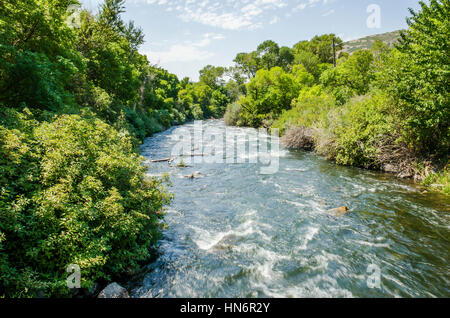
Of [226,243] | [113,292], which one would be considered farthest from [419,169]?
[113,292]

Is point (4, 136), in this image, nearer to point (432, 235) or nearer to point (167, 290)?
point (167, 290)

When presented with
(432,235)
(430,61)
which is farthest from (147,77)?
(432,235)

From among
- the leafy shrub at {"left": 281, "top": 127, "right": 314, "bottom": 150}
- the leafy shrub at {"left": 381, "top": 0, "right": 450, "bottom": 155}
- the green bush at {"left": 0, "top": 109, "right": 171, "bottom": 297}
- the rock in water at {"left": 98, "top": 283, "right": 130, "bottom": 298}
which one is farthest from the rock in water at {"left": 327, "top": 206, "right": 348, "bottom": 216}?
the leafy shrub at {"left": 281, "top": 127, "right": 314, "bottom": 150}

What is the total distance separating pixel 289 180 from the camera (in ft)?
43.6

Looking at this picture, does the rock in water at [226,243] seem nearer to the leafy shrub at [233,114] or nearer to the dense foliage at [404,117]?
the dense foliage at [404,117]

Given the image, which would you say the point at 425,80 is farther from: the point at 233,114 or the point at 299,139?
the point at 233,114

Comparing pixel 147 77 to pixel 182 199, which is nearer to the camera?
pixel 182 199

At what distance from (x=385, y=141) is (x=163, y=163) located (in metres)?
14.6

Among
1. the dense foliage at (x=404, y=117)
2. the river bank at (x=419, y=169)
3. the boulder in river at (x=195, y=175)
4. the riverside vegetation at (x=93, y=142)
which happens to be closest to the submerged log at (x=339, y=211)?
the river bank at (x=419, y=169)

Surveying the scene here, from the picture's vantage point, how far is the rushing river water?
18.1ft

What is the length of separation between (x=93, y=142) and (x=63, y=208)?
107 inches

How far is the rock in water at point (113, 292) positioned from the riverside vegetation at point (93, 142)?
1.20ft

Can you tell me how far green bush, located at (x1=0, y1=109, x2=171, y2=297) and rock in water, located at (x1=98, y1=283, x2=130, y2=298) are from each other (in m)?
0.28

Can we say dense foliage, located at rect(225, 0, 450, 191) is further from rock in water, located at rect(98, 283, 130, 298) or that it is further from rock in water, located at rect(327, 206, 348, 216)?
rock in water, located at rect(98, 283, 130, 298)
